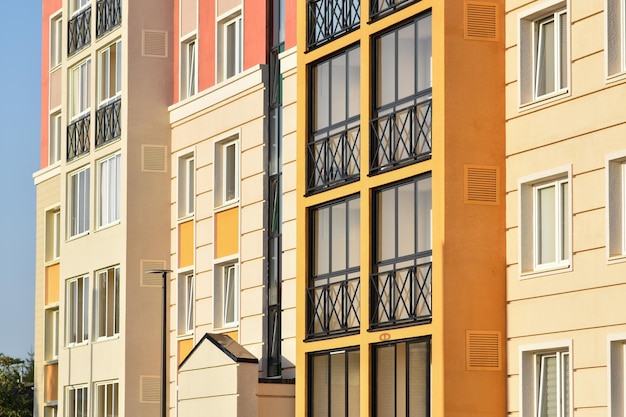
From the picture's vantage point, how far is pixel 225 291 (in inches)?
1517

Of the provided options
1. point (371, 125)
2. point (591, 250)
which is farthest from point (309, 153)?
point (591, 250)

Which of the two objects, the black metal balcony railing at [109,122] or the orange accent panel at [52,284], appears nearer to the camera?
the black metal balcony railing at [109,122]

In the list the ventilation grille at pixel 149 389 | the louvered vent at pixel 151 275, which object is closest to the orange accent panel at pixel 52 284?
the louvered vent at pixel 151 275

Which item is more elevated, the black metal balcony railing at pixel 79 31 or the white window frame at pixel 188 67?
the black metal balcony railing at pixel 79 31

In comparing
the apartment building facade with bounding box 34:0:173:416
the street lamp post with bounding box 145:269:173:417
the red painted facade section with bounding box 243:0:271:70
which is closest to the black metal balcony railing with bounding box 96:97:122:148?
the apartment building facade with bounding box 34:0:173:416

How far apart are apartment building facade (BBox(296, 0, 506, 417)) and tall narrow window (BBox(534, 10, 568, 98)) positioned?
892 millimetres

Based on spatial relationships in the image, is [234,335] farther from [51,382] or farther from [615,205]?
[615,205]

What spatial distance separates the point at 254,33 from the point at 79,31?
9732 millimetres

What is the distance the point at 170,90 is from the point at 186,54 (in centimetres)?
105

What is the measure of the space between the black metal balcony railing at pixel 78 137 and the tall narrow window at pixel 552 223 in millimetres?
20026

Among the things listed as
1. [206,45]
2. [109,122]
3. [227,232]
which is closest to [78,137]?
[109,122]

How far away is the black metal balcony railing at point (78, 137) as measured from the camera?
4472cm

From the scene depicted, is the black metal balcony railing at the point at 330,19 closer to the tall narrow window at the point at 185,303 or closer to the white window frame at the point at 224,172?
the white window frame at the point at 224,172

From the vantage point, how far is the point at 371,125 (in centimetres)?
3058
